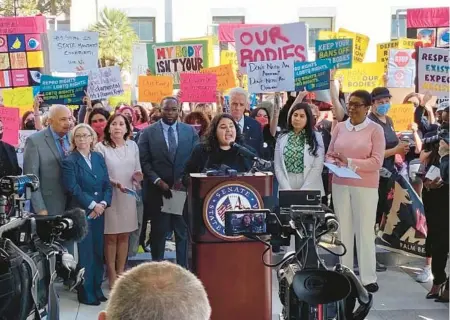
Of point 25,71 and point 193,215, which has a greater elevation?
point 25,71

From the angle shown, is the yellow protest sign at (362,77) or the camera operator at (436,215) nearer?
the camera operator at (436,215)

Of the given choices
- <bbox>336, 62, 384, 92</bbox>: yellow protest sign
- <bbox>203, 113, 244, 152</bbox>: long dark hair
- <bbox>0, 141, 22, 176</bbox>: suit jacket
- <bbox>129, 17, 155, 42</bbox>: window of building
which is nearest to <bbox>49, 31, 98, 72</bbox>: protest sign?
<bbox>0, 141, 22, 176</bbox>: suit jacket

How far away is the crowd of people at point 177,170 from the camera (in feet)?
17.4

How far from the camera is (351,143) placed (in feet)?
18.0

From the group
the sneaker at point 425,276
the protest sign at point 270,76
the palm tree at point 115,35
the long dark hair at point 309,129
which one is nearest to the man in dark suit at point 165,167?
the long dark hair at point 309,129

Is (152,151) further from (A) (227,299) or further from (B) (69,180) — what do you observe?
(A) (227,299)

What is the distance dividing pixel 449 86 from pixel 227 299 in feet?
11.0

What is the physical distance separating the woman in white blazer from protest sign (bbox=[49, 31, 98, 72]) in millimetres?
3335

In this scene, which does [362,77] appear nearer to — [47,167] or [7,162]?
[47,167]

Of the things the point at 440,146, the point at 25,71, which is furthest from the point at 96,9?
the point at 440,146

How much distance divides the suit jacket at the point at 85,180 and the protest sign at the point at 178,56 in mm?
3644

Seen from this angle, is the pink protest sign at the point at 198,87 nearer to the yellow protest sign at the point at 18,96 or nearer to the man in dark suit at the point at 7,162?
the yellow protest sign at the point at 18,96

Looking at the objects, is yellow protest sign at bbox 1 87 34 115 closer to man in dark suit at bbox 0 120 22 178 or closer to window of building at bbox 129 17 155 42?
man in dark suit at bbox 0 120 22 178

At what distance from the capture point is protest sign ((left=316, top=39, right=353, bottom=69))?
25.3ft
